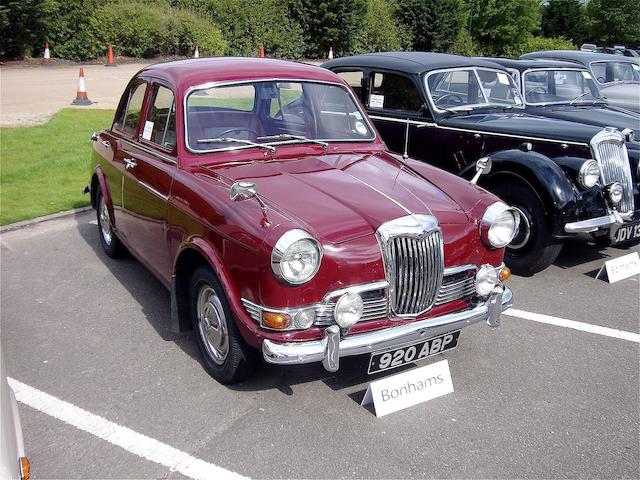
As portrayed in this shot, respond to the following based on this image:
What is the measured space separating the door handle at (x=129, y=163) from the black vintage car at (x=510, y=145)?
10.7 ft

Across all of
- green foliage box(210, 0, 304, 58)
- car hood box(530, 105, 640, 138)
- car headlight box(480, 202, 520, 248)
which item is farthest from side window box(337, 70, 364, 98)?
green foliage box(210, 0, 304, 58)

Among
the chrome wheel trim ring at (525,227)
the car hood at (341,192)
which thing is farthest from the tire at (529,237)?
the car hood at (341,192)

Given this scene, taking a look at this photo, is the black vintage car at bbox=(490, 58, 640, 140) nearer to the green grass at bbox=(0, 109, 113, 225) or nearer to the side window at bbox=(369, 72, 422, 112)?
the side window at bbox=(369, 72, 422, 112)

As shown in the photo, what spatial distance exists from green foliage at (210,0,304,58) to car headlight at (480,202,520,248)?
82.9 ft

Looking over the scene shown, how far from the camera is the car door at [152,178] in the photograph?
426 centimetres

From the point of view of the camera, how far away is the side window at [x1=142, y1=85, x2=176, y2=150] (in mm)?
4359

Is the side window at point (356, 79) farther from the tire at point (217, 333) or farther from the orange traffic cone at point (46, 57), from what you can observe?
the orange traffic cone at point (46, 57)

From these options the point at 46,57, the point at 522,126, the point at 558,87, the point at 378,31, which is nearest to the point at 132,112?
the point at 522,126

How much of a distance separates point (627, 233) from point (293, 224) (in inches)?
154

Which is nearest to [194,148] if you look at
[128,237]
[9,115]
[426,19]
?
[128,237]

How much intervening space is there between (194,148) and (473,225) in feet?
6.29

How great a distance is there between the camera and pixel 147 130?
4797 mm

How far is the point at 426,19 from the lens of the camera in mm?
37000

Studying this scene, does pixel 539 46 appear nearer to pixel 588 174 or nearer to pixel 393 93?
pixel 393 93
